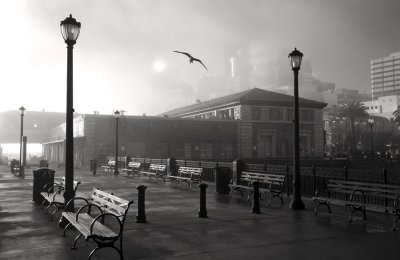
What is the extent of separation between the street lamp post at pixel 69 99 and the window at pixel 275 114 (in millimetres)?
49558

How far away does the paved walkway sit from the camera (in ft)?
21.8

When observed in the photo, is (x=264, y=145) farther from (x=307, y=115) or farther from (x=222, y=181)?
(x=222, y=181)

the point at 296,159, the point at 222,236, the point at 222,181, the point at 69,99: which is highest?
the point at 69,99

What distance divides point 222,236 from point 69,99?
4.73 m

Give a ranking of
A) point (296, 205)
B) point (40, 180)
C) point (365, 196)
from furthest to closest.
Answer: point (40, 180), point (296, 205), point (365, 196)

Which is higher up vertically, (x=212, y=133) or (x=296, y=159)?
(x=212, y=133)

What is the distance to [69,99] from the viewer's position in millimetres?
8984

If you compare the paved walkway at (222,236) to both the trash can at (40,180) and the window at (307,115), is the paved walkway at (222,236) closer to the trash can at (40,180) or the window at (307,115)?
the trash can at (40,180)

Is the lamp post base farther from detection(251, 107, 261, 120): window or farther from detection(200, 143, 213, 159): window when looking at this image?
detection(251, 107, 261, 120): window

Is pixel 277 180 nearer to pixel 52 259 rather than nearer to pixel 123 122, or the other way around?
pixel 52 259

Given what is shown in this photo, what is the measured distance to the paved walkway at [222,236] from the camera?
6.66 m

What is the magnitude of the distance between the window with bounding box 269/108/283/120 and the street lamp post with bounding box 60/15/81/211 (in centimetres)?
4956

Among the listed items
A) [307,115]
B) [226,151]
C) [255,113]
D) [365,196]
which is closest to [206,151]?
[226,151]

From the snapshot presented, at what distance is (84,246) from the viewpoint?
7.15 meters
